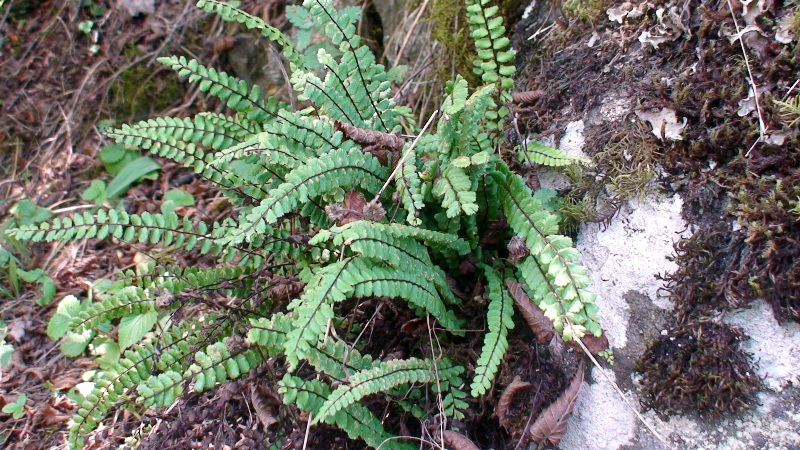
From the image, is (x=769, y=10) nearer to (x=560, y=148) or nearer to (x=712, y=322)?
(x=560, y=148)

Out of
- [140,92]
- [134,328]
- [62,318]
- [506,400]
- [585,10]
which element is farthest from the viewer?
[140,92]

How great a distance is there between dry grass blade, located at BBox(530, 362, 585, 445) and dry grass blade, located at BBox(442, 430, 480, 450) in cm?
24

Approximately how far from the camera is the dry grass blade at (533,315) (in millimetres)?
2494

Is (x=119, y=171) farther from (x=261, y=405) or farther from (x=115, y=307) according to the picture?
(x=261, y=405)

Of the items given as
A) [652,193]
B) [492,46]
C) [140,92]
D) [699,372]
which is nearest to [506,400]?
[699,372]

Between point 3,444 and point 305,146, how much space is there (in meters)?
2.41

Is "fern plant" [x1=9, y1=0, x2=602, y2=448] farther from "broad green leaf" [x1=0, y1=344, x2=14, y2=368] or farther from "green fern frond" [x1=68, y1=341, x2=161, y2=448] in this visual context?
"broad green leaf" [x1=0, y1=344, x2=14, y2=368]

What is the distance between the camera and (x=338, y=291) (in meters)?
2.16

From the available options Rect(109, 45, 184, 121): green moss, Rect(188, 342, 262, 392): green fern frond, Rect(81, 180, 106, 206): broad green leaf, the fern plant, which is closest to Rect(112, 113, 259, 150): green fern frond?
the fern plant

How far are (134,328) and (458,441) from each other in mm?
1918

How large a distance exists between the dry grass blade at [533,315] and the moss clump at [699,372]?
1.18ft

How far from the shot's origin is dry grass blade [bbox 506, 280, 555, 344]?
98.2 inches

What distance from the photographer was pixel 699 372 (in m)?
2.26

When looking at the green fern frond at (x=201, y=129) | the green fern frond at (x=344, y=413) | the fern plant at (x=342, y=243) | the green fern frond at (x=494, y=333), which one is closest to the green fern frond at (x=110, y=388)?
the fern plant at (x=342, y=243)
